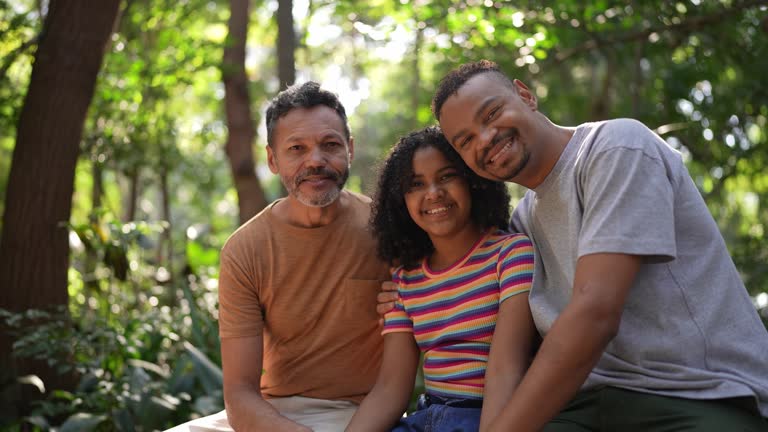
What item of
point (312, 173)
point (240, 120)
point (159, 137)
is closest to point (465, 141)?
point (312, 173)

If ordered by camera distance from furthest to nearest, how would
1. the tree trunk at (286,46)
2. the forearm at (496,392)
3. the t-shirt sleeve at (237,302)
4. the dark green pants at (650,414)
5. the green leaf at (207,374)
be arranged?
the tree trunk at (286,46) < the green leaf at (207,374) < the t-shirt sleeve at (237,302) < the forearm at (496,392) < the dark green pants at (650,414)

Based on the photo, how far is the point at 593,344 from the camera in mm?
2174

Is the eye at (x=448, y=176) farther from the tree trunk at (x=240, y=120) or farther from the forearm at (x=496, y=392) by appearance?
the tree trunk at (x=240, y=120)

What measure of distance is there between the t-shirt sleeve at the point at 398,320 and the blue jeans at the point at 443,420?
1.05ft

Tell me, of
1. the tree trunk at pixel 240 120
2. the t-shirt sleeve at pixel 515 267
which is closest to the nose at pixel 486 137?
the t-shirt sleeve at pixel 515 267

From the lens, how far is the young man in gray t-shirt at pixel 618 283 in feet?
7.15

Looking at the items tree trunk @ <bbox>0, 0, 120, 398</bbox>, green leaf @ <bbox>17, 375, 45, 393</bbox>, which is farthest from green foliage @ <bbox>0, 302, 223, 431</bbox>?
tree trunk @ <bbox>0, 0, 120, 398</bbox>

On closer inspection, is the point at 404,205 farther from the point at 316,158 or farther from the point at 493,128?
the point at 493,128

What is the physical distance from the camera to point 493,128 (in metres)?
2.55

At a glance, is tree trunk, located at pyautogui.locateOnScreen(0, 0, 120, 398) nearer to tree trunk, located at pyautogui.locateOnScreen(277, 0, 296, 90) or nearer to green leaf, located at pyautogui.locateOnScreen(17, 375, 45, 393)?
green leaf, located at pyautogui.locateOnScreen(17, 375, 45, 393)

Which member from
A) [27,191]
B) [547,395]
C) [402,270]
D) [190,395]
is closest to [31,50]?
[27,191]

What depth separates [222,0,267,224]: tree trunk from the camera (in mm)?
7316

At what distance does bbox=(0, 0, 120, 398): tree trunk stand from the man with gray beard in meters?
2.43

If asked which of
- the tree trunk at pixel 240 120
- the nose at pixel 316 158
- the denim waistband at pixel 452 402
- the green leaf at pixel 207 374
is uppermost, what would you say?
the tree trunk at pixel 240 120
